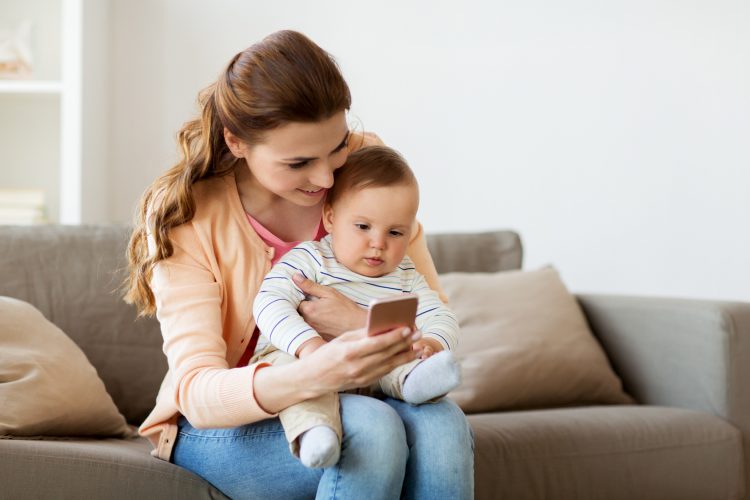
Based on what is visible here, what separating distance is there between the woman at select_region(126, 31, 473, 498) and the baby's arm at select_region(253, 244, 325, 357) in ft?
0.13

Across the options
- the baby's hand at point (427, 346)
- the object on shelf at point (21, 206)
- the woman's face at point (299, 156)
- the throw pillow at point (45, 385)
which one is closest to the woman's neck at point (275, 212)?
the woman's face at point (299, 156)

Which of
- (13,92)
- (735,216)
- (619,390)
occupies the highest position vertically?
(13,92)

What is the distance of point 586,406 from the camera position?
7.91ft

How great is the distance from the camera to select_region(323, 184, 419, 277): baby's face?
156cm

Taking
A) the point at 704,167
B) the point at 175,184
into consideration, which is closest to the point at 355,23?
the point at 704,167

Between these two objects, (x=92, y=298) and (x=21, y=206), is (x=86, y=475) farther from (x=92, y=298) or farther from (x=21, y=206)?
(x=21, y=206)

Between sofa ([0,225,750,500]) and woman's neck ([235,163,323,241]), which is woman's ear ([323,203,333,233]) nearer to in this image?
woman's neck ([235,163,323,241])

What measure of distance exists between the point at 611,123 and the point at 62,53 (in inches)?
73.7

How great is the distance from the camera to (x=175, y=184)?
1597 millimetres

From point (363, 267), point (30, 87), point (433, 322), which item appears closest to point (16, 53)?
point (30, 87)

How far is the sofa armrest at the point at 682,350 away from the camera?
2.29m

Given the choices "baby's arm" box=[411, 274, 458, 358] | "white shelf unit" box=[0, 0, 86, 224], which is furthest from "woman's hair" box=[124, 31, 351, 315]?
"white shelf unit" box=[0, 0, 86, 224]

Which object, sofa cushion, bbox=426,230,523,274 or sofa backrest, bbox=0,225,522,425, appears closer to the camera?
sofa backrest, bbox=0,225,522,425

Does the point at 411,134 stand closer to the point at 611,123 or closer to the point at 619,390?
the point at 611,123
